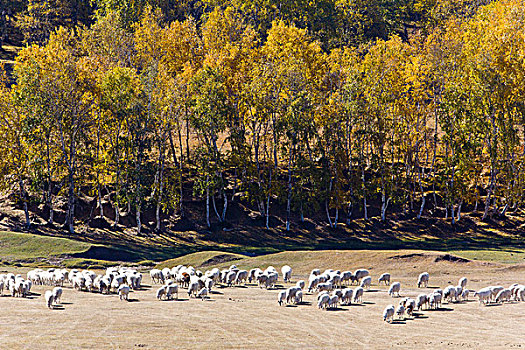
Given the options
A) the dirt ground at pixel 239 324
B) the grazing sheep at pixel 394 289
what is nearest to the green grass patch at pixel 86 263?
the dirt ground at pixel 239 324

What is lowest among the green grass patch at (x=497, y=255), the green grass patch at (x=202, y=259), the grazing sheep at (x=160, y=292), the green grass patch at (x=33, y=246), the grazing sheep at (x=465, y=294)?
the green grass patch at (x=497, y=255)

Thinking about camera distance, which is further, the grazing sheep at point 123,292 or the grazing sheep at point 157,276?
the grazing sheep at point 157,276

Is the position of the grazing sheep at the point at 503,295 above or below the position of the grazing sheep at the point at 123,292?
below

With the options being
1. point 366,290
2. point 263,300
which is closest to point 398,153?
point 366,290

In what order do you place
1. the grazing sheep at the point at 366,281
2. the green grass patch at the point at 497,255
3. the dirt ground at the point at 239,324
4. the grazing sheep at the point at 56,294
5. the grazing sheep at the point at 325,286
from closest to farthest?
1. the dirt ground at the point at 239,324
2. the grazing sheep at the point at 56,294
3. the grazing sheep at the point at 325,286
4. the grazing sheep at the point at 366,281
5. the green grass patch at the point at 497,255

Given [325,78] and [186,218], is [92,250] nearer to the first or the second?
[186,218]

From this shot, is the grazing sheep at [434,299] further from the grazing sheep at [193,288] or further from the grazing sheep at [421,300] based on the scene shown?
the grazing sheep at [193,288]

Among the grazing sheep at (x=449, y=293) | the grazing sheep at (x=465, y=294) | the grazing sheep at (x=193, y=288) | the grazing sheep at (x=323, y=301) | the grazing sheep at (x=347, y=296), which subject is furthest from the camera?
the grazing sheep at (x=193, y=288)

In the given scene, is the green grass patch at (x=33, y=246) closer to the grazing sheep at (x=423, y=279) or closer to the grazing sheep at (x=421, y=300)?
the grazing sheep at (x=423, y=279)

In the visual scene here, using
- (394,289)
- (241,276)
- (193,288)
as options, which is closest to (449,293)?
(394,289)
